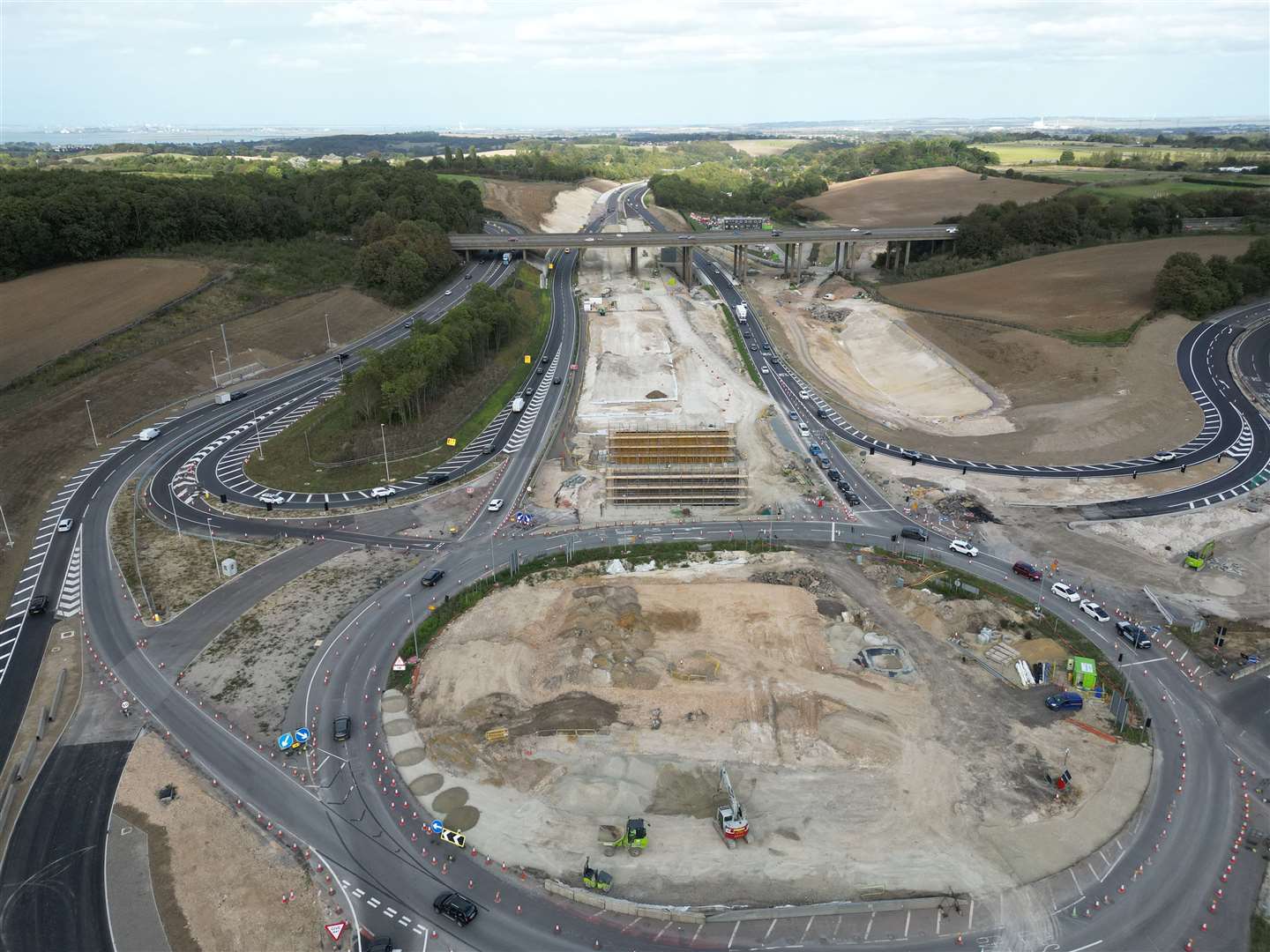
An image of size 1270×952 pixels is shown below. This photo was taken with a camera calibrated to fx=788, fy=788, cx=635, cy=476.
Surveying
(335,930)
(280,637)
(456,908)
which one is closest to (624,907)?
(456,908)

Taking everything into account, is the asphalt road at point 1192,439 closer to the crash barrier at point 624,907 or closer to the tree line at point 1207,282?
→ the tree line at point 1207,282

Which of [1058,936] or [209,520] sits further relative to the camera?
[209,520]

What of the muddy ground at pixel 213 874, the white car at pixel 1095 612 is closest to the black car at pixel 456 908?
the muddy ground at pixel 213 874

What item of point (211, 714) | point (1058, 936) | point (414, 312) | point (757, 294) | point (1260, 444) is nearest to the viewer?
point (1058, 936)

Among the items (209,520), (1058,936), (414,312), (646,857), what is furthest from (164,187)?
(1058,936)

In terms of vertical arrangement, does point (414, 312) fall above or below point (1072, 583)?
above

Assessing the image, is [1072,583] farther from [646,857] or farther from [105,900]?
[105,900]

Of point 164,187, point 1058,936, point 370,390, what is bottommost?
point 1058,936
